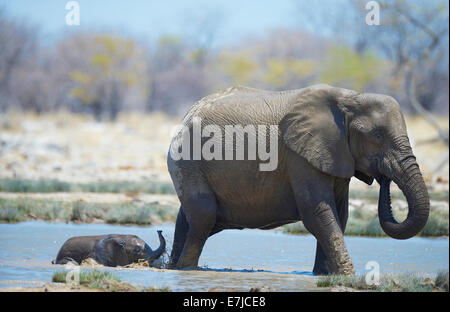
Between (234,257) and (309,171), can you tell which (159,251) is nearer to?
(234,257)

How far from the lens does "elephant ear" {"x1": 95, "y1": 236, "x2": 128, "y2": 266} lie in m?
11.1

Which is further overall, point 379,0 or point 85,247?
point 379,0

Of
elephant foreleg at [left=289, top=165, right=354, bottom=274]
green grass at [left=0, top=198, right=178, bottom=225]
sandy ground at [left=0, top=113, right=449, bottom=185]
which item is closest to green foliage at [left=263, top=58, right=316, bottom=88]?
sandy ground at [left=0, top=113, right=449, bottom=185]

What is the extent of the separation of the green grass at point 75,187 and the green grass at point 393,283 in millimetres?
12599

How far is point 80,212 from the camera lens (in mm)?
17016

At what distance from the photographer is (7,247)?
12.8 meters

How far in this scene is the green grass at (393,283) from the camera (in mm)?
9039

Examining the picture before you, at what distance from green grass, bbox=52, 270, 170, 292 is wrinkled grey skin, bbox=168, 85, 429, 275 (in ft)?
5.69

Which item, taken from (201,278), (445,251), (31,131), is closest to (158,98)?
(31,131)

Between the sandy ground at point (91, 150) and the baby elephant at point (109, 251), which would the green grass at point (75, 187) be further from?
the baby elephant at point (109, 251)

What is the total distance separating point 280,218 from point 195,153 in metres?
1.30

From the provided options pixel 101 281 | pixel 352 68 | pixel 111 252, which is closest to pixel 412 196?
pixel 101 281

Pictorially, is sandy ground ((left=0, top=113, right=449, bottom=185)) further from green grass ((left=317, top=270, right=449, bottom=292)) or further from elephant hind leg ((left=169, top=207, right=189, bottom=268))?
green grass ((left=317, top=270, right=449, bottom=292))

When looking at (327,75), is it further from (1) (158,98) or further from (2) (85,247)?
(2) (85,247)
